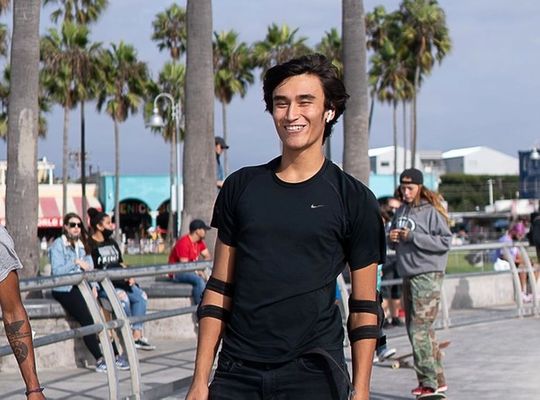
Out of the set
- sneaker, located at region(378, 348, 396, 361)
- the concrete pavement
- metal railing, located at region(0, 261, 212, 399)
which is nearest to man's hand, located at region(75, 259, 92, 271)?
the concrete pavement

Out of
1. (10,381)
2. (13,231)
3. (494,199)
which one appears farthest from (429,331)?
(494,199)

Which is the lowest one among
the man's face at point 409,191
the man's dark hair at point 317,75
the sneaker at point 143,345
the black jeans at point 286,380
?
the sneaker at point 143,345

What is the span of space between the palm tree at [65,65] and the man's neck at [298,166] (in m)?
56.8

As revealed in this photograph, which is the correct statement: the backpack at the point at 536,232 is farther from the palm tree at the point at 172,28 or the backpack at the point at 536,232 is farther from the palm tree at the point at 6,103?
the palm tree at the point at 172,28

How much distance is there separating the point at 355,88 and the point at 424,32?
149 feet

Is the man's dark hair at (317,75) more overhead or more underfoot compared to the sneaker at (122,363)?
more overhead

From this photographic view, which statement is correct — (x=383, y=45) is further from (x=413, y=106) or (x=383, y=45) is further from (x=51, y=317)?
(x=51, y=317)

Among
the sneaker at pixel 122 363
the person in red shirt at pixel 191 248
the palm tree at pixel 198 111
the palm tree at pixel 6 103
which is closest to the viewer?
the sneaker at pixel 122 363

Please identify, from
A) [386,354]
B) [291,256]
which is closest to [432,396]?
[386,354]

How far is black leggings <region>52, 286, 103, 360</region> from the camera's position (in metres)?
11.8

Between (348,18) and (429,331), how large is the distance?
1073 cm

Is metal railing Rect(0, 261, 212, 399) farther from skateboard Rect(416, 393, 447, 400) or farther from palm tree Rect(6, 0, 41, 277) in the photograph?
palm tree Rect(6, 0, 41, 277)

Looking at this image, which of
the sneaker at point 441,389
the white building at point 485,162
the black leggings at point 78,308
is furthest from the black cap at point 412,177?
the white building at point 485,162

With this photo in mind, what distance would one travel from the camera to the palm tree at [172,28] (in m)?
71.7
